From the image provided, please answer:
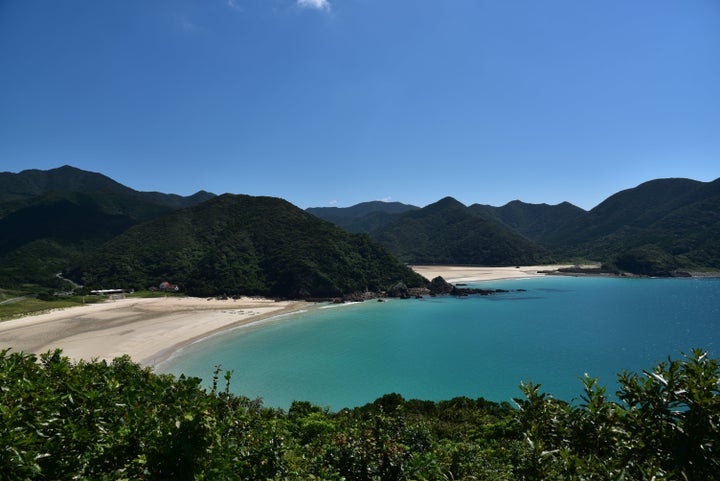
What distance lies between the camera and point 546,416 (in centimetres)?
589

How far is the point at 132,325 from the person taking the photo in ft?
189

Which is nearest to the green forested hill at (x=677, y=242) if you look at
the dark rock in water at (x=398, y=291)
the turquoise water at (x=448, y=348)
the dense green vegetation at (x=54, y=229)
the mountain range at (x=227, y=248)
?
the mountain range at (x=227, y=248)

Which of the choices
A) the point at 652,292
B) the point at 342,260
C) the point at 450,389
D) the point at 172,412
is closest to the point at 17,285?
the point at 342,260

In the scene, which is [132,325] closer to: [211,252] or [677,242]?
[211,252]

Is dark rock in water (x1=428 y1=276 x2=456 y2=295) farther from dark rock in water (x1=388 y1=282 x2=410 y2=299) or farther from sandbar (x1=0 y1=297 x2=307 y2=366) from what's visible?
sandbar (x1=0 y1=297 x2=307 y2=366)

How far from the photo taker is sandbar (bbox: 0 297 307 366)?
146 feet

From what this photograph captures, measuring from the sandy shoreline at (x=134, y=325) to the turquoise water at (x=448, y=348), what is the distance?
5.69 m

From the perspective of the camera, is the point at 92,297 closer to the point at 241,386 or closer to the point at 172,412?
the point at 241,386

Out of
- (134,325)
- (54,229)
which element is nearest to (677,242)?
(134,325)

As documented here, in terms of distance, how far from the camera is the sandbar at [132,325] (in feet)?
146

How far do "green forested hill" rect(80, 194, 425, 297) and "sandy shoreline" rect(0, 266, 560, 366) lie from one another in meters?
9.38

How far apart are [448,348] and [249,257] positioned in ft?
239

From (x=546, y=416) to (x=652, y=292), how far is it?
12652cm

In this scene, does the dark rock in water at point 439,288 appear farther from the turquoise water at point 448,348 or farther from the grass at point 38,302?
the grass at point 38,302
